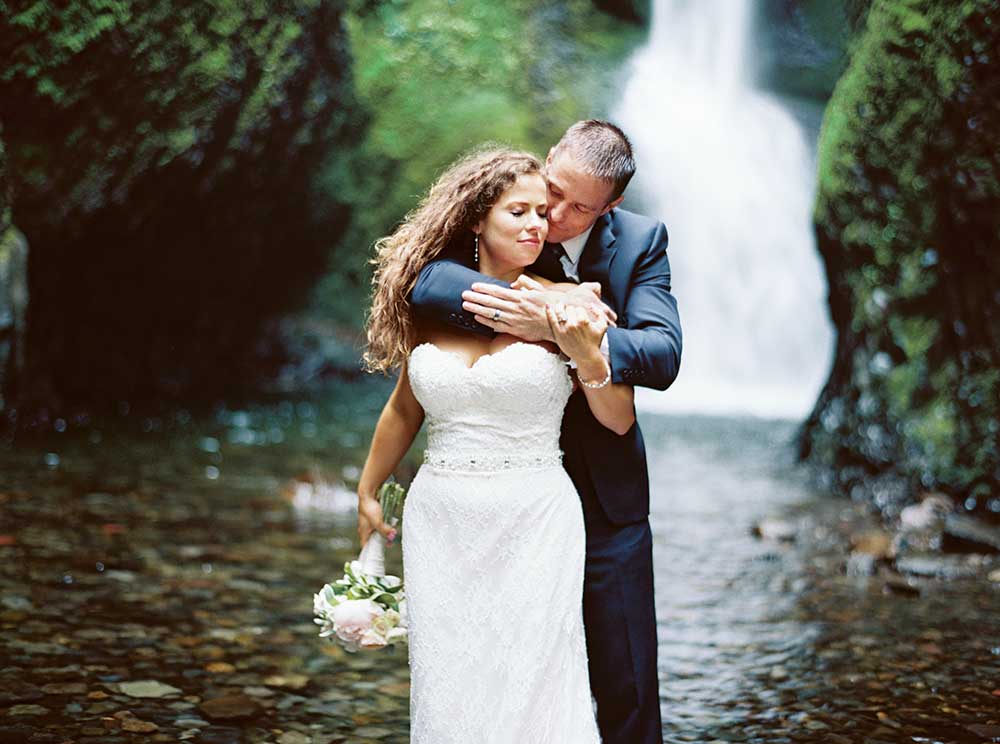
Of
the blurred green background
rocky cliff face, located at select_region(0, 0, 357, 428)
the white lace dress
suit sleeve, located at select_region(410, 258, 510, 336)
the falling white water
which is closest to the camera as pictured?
the white lace dress

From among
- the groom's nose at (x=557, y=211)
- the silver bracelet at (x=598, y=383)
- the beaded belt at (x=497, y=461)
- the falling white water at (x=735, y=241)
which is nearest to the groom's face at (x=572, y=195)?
the groom's nose at (x=557, y=211)

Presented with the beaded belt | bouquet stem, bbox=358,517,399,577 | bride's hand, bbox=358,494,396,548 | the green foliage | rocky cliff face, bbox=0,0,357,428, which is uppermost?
the green foliage

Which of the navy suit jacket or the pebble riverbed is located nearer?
the navy suit jacket

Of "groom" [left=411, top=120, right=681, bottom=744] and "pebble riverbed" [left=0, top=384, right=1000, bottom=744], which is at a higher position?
"groom" [left=411, top=120, right=681, bottom=744]

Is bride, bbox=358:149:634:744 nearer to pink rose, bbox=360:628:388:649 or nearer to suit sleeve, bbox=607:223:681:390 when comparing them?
suit sleeve, bbox=607:223:681:390

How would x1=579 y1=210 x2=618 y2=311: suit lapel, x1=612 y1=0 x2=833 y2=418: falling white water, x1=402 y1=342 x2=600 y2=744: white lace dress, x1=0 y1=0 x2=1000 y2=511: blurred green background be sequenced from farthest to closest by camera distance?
x1=612 y1=0 x2=833 y2=418: falling white water < x1=0 y1=0 x2=1000 y2=511: blurred green background < x1=579 y1=210 x2=618 y2=311: suit lapel < x1=402 y1=342 x2=600 y2=744: white lace dress

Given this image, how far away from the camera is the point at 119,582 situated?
603 cm

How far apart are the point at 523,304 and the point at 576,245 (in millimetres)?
418

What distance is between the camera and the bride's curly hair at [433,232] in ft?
10.1

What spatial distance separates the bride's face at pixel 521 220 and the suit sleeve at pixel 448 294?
11 cm

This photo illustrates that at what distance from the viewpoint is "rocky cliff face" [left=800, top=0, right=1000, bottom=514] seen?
7.95 meters

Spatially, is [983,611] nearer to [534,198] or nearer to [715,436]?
[534,198]

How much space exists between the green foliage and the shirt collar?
14.1 metres

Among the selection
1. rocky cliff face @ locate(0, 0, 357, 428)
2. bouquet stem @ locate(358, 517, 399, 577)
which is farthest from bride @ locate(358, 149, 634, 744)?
rocky cliff face @ locate(0, 0, 357, 428)
